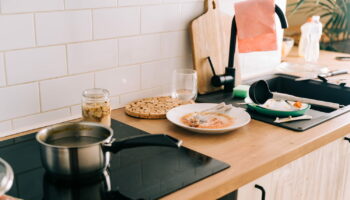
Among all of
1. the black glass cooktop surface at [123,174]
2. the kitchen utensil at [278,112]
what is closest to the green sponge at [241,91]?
the kitchen utensil at [278,112]

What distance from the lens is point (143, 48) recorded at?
1618mm

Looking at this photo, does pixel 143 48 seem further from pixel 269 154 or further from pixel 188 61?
pixel 269 154

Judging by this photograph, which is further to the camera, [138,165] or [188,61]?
[188,61]

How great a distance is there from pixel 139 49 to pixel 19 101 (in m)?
0.47

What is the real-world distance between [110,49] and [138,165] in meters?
0.51

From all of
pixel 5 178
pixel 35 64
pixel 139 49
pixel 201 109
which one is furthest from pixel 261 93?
pixel 5 178

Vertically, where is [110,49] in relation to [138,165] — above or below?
above

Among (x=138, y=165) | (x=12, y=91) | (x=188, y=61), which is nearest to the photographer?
(x=138, y=165)

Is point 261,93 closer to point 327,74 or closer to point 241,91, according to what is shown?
point 241,91

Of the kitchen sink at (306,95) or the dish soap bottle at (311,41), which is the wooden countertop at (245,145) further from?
the dish soap bottle at (311,41)

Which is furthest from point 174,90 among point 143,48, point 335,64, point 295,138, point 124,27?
point 335,64

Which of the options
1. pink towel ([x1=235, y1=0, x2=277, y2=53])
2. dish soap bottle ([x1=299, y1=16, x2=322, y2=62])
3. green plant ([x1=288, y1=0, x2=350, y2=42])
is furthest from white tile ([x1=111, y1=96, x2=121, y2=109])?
green plant ([x1=288, y1=0, x2=350, y2=42])

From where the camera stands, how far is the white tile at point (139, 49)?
1.56m

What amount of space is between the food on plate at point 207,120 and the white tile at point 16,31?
528 millimetres
